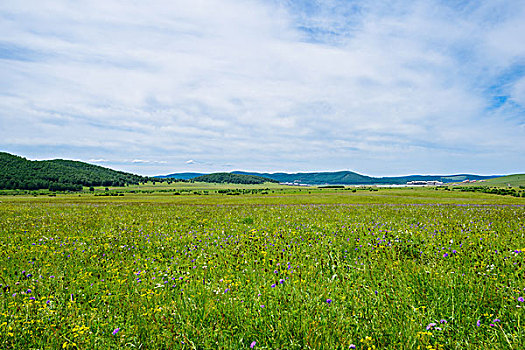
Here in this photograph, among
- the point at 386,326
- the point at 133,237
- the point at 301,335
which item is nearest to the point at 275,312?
the point at 301,335

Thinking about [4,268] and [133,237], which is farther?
[133,237]

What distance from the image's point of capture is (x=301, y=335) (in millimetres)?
3594

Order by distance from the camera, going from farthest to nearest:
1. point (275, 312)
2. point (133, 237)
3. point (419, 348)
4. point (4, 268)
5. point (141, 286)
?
point (133, 237), point (4, 268), point (141, 286), point (275, 312), point (419, 348)

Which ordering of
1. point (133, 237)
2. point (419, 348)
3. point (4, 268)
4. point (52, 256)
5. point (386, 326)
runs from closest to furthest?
1. point (419, 348)
2. point (386, 326)
3. point (4, 268)
4. point (52, 256)
5. point (133, 237)

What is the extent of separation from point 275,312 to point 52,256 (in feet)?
23.8

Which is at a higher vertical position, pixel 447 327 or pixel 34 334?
pixel 447 327

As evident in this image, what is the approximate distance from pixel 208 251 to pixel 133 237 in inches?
157

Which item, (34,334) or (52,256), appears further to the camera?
(52,256)

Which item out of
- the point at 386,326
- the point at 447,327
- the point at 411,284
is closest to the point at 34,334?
the point at 386,326

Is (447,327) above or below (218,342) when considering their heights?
above

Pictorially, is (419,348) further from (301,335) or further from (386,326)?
(301,335)

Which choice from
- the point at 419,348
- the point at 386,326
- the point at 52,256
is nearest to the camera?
the point at 419,348

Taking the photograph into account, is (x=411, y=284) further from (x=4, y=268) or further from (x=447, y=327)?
(x=4, y=268)

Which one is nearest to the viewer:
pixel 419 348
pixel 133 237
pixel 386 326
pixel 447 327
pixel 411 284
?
pixel 419 348
